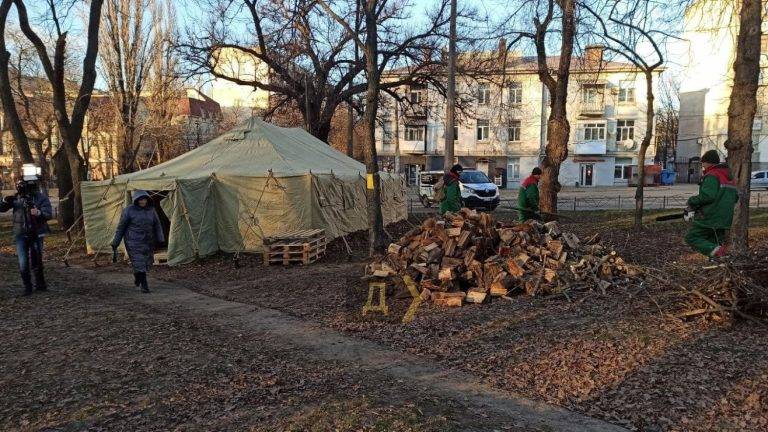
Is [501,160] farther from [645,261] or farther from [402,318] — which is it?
[402,318]

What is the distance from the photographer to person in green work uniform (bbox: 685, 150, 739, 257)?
6.95 meters

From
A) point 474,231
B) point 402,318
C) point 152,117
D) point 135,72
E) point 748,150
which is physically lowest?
point 402,318

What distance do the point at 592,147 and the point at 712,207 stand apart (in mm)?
44185

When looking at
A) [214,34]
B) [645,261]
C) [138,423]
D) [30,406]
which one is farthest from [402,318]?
[214,34]

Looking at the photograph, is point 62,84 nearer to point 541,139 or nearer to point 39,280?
point 39,280

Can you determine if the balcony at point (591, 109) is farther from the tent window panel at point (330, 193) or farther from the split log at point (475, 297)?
the split log at point (475, 297)

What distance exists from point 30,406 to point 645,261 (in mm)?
9594

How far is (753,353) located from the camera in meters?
4.96

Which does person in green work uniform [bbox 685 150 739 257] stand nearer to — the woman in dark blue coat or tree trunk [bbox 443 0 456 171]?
tree trunk [bbox 443 0 456 171]

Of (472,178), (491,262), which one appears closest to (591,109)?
(472,178)

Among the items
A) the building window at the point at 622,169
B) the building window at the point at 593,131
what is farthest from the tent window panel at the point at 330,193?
the building window at the point at 622,169

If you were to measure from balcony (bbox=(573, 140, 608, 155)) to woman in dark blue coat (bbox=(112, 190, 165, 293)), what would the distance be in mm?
45536

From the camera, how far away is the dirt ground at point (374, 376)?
12.9 feet

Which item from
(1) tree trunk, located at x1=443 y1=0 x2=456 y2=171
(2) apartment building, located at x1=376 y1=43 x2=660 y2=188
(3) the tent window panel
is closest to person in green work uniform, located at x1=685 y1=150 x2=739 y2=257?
(1) tree trunk, located at x1=443 y1=0 x2=456 y2=171
